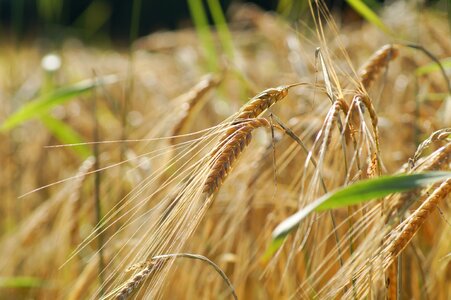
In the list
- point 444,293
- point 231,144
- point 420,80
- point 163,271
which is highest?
point 231,144

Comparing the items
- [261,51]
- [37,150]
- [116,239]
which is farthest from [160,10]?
[116,239]

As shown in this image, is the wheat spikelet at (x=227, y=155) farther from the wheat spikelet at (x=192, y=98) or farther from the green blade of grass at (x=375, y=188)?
the wheat spikelet at (x=192, y=98)

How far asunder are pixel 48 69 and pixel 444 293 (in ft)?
3.80

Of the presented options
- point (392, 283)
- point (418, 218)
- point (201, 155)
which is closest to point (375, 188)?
point (418, 218)

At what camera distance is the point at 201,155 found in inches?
61.8

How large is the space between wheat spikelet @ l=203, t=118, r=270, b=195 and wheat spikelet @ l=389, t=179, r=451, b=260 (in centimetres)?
15

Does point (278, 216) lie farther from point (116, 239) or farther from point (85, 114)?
point (85, 114)

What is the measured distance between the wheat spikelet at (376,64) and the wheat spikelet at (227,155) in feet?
1.08

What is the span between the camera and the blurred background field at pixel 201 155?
1.00 meters

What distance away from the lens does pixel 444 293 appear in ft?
3.69

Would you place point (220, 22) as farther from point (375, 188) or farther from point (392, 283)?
point (375, 188)

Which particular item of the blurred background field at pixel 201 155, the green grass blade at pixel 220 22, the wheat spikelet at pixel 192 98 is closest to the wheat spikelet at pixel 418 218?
the blurred background field at pixel 201 155

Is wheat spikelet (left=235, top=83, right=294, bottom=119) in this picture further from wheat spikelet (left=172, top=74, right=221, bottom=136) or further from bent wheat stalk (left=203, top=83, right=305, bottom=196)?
wheat spikelet (left=172, top=74, right=221, bottom=136)

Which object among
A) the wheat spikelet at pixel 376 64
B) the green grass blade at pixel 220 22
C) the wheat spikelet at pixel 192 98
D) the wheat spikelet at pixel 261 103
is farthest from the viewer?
the green grass blade at pixel 220 22
